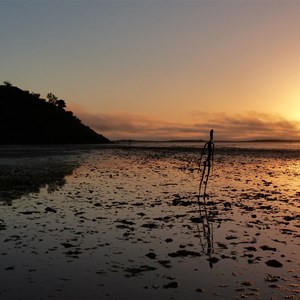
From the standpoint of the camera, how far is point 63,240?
1311 cm

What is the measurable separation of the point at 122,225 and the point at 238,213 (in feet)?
19.0

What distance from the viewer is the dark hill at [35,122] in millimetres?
156625

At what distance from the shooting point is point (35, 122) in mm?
169125

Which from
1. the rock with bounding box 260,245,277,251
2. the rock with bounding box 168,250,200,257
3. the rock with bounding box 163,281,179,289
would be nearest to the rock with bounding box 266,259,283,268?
the rock with bounding box 260,245,277,251

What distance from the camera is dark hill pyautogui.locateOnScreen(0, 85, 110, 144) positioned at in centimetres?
15662

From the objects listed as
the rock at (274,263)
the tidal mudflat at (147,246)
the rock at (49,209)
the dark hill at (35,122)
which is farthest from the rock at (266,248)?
the dark hill at (35,122)

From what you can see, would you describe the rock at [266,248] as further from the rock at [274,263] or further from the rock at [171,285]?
the rock at [171,285]

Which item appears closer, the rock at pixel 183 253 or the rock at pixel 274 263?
the rock at pixel 274 263

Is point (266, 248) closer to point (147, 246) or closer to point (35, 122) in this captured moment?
point (147, 246)

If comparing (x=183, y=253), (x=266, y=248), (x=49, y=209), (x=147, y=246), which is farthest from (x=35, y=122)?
(x=266, y=248)

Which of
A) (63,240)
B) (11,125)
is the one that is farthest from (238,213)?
(11,125)

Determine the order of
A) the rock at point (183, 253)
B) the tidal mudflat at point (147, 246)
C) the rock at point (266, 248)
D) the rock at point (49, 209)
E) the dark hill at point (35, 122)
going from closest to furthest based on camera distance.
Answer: the tidal mudflat at point (147, 246) < the rock at point (183, 253) < the rock at point (266, 248) < the rock at point (49, 209) < the dark hill at point (35, 122)

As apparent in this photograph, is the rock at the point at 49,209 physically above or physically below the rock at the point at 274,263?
above

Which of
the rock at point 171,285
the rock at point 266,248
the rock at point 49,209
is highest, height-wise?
the rock at point 49,209
